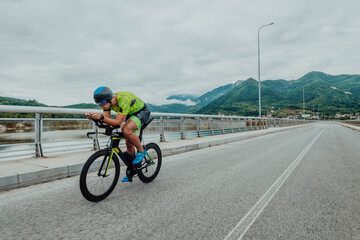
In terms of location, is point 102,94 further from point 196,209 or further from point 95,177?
point 196,209

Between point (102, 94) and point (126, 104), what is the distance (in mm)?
387

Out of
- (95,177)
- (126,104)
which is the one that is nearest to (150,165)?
(95,177)

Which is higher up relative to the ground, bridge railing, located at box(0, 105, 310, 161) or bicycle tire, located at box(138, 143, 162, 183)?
bridge railing, located at box(0, 105, 310, 161)

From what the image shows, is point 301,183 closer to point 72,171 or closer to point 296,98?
point 72,171

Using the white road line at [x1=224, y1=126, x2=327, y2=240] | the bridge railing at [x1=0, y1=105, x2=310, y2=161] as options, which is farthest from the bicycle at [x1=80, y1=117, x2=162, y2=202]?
the bridge railing at [x1=0, y1=105, x2=310, y2=161]

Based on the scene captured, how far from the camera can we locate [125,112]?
3.48 meters

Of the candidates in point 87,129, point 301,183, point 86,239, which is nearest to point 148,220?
point 86,239

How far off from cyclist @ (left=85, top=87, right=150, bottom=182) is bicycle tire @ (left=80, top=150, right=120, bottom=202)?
1.30 ft

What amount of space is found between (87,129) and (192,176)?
425 cm

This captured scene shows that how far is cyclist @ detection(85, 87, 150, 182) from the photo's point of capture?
3311 mm

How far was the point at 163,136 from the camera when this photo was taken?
10.8 metres

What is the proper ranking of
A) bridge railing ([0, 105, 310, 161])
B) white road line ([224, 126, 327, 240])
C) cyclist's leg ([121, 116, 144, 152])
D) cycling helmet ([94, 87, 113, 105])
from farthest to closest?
bridge railing ([0, 105, 310, 161]) < cyclist's leg ([121, 116, 144, 152]) < cycling helmet ([94, 87, 113, 105]) < white road line ([224, 126, 327, 240])

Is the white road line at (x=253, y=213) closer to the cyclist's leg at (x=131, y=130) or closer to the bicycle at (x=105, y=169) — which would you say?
the bicycle at (x=105, y=169)

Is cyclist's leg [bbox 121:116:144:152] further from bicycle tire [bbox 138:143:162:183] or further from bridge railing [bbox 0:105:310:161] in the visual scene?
bridge railing [bbox 0:105:310:161]
